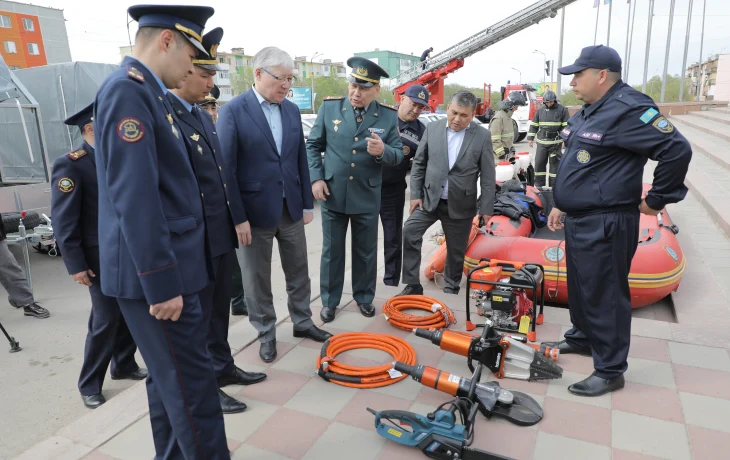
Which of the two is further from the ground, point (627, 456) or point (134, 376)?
point (627, 456)

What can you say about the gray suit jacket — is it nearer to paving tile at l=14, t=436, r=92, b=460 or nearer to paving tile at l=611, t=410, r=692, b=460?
paving tile at l=611, t=410, r=692, b=460

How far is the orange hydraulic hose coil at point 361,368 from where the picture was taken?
2945mm

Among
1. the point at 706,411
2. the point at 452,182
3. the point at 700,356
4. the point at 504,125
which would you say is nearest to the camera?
the point at 706,411

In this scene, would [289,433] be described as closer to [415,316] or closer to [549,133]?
[415,316]

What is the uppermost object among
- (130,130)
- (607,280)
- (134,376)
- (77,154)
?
(130,130)

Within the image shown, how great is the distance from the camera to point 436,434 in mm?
2256

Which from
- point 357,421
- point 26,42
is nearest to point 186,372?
point 357,421

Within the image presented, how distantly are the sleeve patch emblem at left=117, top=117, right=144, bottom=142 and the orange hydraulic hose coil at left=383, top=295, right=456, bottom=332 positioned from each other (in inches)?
101

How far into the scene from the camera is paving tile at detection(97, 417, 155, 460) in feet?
7.73

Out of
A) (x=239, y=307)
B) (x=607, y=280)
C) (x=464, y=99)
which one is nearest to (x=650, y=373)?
(x=607, y=280)

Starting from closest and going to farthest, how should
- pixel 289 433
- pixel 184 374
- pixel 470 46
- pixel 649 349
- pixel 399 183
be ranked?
pixel 184 374
pixel 289 433
pixel 649 349
pixel 399 183
pixel 470 46

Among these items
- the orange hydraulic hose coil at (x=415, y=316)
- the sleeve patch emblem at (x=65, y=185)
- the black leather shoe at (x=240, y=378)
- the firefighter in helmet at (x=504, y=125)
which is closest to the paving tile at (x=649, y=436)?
the orange hydraulic hose coil at (x=415, y=316)

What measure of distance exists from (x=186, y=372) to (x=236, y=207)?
1.27 metres

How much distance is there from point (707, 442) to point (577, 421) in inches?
23.6
